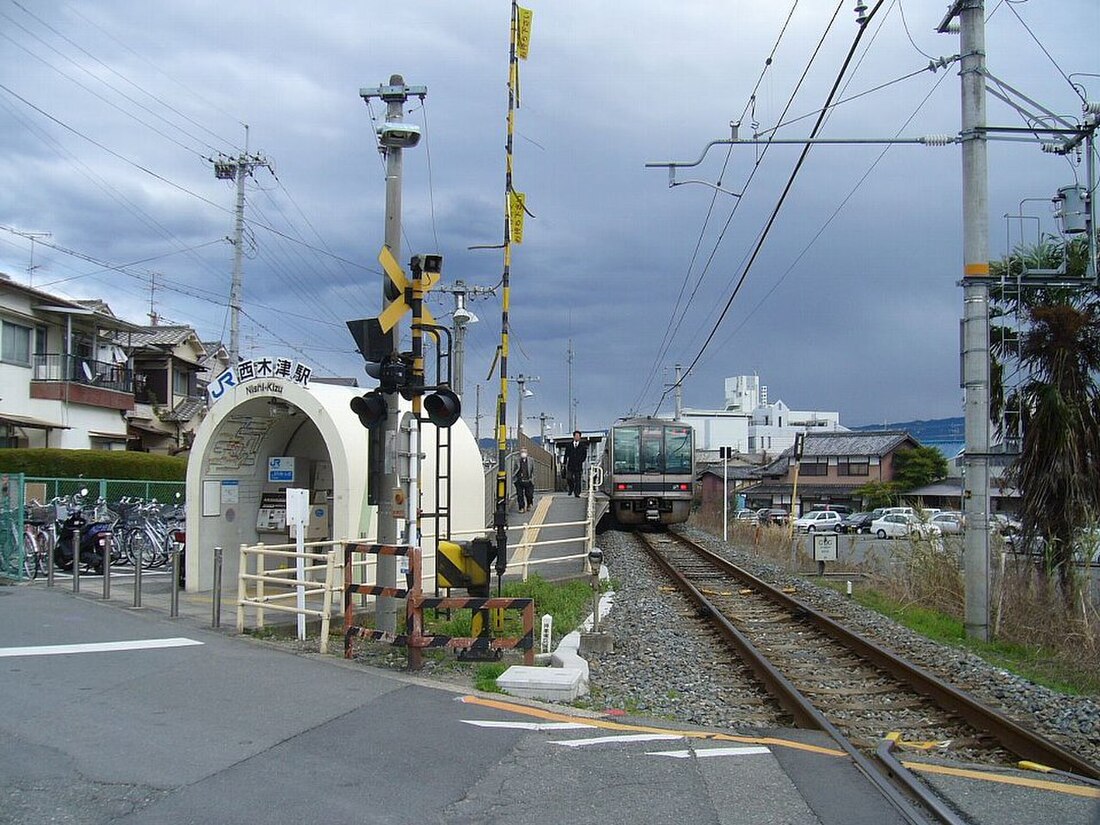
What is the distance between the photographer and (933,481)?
202 feet

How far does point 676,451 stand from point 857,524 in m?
23.4

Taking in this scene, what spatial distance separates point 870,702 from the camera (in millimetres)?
8758

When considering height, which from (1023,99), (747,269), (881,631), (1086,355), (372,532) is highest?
(1023,99)

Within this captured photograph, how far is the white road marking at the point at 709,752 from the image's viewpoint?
636 cm

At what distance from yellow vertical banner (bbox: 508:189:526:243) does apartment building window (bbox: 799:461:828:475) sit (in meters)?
55.2

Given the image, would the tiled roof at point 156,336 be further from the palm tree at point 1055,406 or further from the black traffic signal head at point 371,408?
the palm tree at point 1055,406

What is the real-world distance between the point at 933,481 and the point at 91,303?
1975 inches

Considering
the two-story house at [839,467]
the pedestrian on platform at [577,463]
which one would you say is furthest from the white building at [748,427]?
the pedestrian on platform at [577,463]

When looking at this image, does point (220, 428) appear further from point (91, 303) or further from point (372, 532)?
point (91, 303)

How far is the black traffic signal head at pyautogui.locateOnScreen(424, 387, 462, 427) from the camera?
9.91 meters

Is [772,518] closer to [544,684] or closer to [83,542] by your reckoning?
[83,542]

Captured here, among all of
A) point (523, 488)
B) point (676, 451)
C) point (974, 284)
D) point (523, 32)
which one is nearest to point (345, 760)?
point (974, 284)

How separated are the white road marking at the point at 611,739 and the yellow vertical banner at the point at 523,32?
11.9 metres

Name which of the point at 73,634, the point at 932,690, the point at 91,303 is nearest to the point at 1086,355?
the point at 932,690
